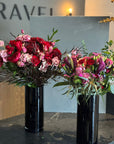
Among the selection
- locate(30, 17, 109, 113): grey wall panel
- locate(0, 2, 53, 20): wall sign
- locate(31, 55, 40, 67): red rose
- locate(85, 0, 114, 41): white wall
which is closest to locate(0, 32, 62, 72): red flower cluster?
locate(31, 55, 40, 67): red rose

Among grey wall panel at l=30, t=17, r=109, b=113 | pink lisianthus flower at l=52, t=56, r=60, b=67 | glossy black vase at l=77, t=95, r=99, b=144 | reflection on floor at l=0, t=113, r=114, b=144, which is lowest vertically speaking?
reflection on floor at l=0, t=113, r=114, b=144

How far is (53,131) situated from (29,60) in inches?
13.6

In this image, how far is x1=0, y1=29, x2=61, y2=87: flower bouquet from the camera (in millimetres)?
782

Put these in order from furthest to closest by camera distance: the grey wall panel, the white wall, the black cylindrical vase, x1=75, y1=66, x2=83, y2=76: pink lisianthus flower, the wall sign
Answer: the wall sign < the white wall < the grey wall panel < the black cylindrical vase < x1=75, y1=66, x2=83, y2=76: pink lisianthus flower

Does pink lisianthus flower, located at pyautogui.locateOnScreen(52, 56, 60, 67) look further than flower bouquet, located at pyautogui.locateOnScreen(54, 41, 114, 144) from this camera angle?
Yes

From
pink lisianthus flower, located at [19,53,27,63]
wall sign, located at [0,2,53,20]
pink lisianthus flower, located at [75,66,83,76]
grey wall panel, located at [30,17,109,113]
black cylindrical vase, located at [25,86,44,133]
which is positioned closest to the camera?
pink lisianthus flower, located at [75,66,83,76]

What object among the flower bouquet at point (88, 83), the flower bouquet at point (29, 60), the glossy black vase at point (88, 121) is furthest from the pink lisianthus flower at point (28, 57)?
the glossy black vase at point (88, 121)

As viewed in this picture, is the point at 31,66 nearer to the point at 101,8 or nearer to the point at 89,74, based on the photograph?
the point at 89,74

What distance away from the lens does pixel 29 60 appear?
2.58ft

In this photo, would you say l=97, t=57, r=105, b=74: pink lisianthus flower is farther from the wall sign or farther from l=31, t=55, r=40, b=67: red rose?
the wall sign

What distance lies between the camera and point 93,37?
1075mm

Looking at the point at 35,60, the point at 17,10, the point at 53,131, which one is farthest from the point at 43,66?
the point at 17,10

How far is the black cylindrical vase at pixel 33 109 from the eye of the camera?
891 mm

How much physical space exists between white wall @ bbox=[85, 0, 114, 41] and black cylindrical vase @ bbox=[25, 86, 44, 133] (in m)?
1.18
